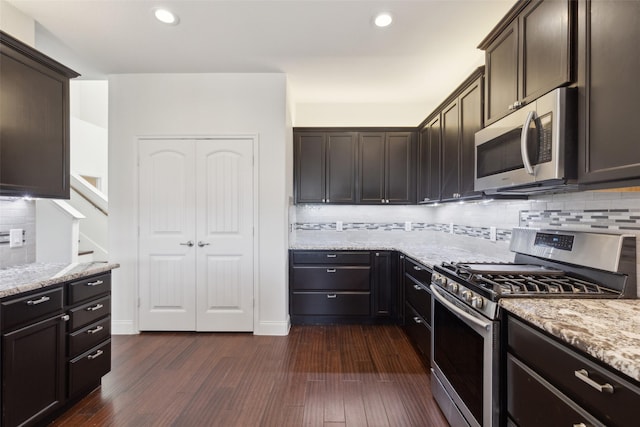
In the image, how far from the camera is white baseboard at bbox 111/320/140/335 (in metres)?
3.24

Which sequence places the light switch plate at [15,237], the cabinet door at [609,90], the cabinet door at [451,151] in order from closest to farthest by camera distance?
the cabinet door at [609,90], the light switch plate at [15,237], the cabinet door at [451,151]

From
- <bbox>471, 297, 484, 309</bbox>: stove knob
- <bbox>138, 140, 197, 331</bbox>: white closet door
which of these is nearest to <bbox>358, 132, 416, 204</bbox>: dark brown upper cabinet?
<bbox>138, 140, 197, 331</bbox>: white closet door

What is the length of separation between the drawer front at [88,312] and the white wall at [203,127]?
1.14 meters

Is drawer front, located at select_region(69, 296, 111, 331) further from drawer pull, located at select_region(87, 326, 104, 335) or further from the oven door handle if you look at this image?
the oven door handle

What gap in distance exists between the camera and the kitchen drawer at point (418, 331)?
2463 mm

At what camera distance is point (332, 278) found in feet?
11.3

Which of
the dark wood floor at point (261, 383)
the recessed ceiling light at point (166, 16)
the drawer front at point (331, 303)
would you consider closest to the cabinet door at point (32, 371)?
the dark wood floor at point (261, 383)

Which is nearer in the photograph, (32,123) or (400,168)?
(32,123)

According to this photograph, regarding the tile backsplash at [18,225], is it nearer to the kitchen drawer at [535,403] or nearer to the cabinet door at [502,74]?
the kitchen drawer at [535,403]

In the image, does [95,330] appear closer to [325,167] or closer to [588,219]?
[325,167]

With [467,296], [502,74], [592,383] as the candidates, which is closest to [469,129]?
[502,74]

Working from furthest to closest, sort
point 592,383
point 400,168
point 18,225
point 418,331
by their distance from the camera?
point 400,168 → point 418,331 → point 18,225 → point 592,383

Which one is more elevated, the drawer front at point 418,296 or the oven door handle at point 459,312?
the oven door handle at point 459,312

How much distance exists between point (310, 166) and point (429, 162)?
1432 millimetres
